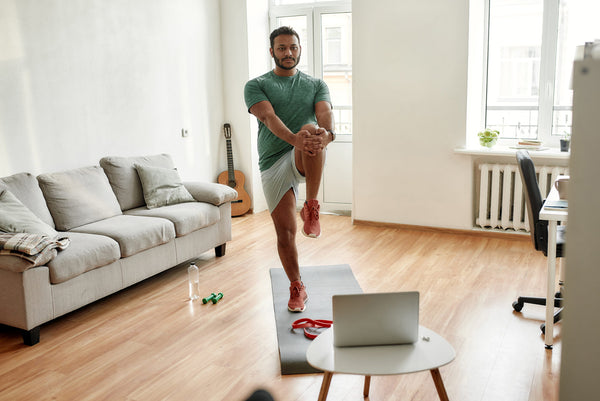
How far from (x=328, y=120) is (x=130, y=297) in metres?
1.83

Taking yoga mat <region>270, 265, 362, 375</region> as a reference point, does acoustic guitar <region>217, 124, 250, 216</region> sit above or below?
above

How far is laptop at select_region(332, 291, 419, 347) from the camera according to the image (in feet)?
6.42

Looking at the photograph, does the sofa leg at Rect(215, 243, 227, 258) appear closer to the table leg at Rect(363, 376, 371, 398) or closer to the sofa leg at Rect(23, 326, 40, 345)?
the sofa leg at Rect(23, 326, 40, 345)

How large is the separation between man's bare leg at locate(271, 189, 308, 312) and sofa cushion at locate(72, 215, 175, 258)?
3.15ft

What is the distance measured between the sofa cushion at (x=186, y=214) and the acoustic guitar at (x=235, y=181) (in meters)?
1.61

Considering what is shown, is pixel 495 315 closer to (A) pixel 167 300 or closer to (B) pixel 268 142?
(B) pixel 268 142

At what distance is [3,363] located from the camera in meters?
2.86

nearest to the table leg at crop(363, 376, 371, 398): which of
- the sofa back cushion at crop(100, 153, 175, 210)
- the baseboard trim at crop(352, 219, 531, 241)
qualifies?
the sofa back cushion at crop(100, 153, 175, 210)

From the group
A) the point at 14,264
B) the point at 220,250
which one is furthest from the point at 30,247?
the point at 220,250

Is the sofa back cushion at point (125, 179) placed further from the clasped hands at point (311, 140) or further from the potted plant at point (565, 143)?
the potted plant at point (565, 143)

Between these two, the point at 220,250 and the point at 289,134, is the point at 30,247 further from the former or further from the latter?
the point at 220,250

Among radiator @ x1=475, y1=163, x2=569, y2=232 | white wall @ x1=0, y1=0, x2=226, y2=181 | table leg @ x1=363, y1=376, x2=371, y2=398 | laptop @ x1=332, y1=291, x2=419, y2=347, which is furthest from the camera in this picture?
radiator @ x1=475, y1=163, x2=569, y2=232

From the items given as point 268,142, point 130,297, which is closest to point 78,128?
point 130,297

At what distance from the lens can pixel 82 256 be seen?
10.7 feet
